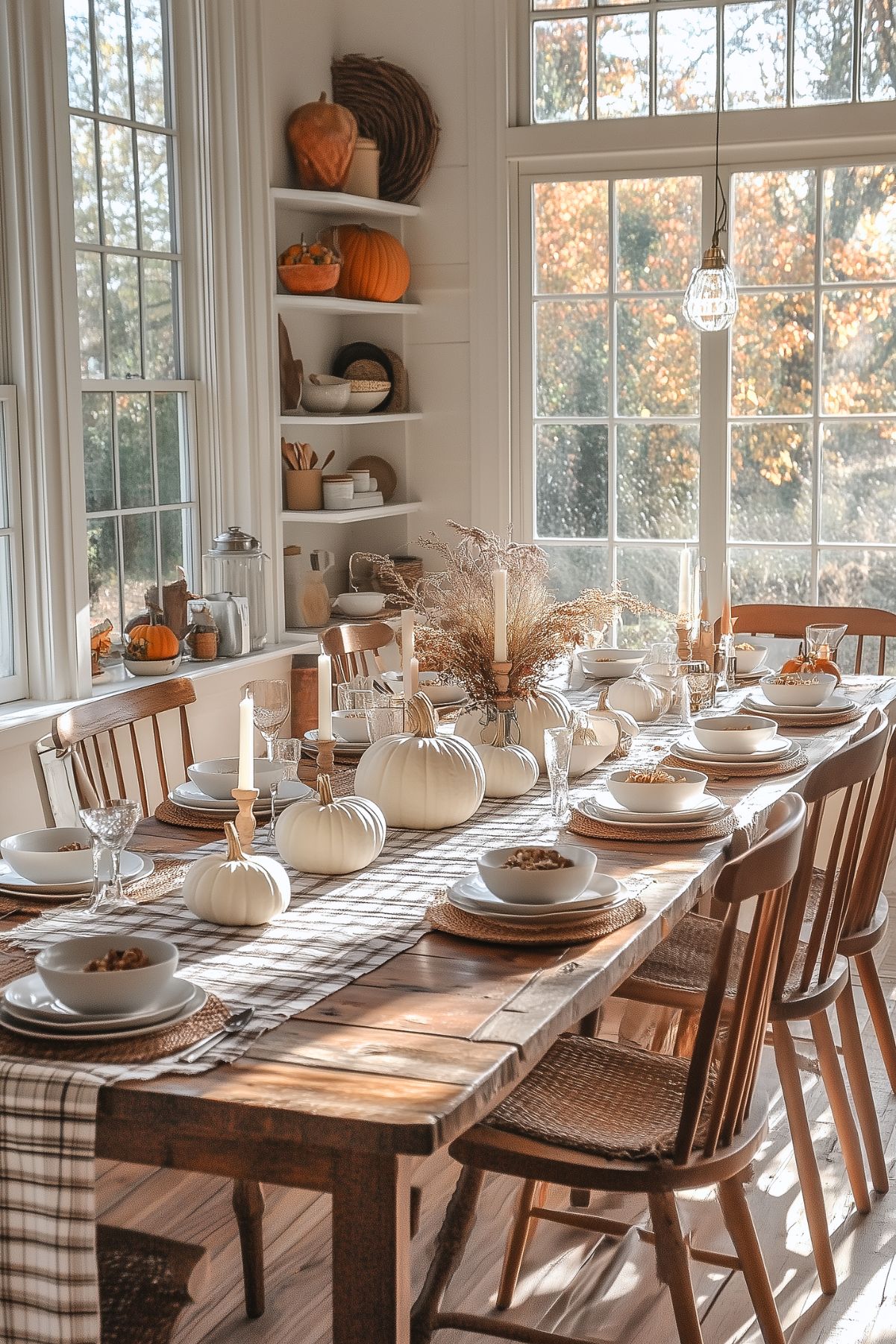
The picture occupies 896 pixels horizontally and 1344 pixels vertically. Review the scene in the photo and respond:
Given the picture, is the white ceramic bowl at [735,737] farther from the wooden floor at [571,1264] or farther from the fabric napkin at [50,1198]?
the fabric napkin at [50,1198]

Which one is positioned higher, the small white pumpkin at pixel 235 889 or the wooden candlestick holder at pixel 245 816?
the wooden candlestick holder at pixel 245 816

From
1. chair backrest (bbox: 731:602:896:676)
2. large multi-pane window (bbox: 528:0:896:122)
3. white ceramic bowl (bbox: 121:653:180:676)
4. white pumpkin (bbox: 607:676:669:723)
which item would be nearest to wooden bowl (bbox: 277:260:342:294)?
large multi-pane window (bbox: 528:0:896:122)

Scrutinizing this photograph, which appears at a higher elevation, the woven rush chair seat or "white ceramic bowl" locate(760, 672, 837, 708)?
"white ceramic bowl" locate(760, 672, 837, 708)

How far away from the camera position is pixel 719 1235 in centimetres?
253

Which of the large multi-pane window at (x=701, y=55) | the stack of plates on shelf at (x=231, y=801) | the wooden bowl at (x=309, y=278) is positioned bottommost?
the stack of plates on shelf at (x=231, y=801)

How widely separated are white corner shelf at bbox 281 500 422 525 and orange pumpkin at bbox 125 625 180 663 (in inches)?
27.4

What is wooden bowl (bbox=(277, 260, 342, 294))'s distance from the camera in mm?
4211

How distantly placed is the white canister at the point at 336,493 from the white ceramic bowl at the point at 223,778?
2.01 m

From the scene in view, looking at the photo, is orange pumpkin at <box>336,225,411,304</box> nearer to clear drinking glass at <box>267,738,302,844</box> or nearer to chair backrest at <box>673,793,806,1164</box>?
clear drinking glass at <box>267,738,302,844</box>

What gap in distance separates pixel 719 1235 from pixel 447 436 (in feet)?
9.29

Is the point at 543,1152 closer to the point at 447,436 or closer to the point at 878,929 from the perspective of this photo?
the point at 878,929

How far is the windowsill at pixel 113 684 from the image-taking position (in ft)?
10.1

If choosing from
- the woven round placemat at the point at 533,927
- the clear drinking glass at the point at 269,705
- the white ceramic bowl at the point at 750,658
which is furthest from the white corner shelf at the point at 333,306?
the woven round placemat at the point at 533,927

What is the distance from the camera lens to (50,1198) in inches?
53.3
